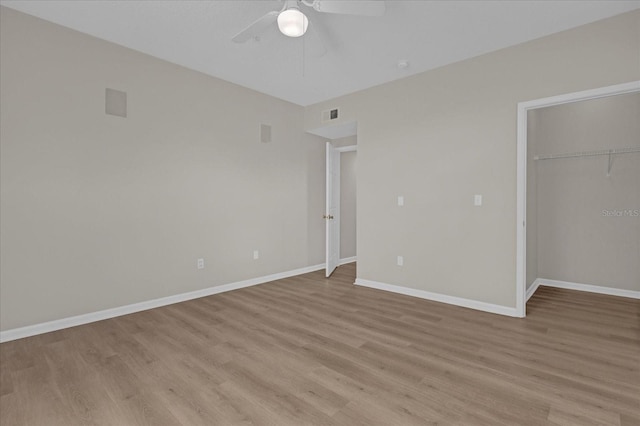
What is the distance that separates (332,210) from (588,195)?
3658 mm

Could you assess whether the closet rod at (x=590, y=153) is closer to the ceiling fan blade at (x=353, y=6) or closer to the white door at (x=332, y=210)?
the white door at (x=332, y=210)

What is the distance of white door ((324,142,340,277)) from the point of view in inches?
197

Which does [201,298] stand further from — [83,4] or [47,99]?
[83,4]

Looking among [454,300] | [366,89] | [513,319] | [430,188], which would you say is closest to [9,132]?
[366,89]

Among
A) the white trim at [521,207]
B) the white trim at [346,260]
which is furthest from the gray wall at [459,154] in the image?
the white trim at [346,260]

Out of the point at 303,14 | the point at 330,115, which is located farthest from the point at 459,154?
the point at 303,14

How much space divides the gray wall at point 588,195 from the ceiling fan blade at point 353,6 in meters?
3.00

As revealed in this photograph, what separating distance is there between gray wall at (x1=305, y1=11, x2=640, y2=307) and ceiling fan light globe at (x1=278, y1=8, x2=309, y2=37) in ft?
7.74

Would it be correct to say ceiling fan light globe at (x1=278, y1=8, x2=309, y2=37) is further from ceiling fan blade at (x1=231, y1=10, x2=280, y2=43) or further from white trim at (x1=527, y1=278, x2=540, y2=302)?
white trim at (x1=527, y1=278, x2=540, y2=302)

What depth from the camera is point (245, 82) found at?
4.32 m

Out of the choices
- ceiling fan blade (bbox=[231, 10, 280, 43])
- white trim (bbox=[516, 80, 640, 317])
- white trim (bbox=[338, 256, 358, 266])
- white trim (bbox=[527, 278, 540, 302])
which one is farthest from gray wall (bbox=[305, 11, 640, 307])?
ceiling fan blade (bbox=[231, 10, 280, 43])

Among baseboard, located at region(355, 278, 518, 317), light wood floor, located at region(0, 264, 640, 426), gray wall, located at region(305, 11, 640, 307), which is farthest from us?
baseboard, located at region(355, 278, 518, 317)

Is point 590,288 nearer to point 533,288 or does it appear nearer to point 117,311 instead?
point 533,288

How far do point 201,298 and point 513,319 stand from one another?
11.7 feet
